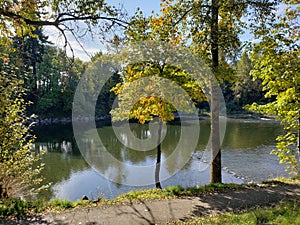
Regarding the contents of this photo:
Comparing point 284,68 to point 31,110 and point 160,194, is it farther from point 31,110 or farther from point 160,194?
point 31,110

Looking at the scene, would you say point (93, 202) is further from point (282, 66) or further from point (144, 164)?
point (144, 164)

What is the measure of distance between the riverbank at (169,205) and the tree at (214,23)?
2.27 metres

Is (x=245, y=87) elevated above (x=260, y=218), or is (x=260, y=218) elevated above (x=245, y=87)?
(x=245, y=87)

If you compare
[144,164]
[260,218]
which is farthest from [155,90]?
[144,164]

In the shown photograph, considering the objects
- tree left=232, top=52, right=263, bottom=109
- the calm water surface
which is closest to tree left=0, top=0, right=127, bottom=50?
the calm water surface

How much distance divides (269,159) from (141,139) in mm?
9830

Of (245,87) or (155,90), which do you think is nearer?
(155,90)

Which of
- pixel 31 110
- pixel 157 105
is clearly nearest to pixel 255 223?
pixel 157 105

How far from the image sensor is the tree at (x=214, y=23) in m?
6.95

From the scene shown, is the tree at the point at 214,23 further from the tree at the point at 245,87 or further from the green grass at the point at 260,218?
the tree at the point at 245,87

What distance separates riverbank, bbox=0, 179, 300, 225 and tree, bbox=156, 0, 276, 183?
227 cm

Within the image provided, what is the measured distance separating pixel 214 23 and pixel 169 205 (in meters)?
4.78

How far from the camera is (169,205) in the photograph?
5645 millimetres

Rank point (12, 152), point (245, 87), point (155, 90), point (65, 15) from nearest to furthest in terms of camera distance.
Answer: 1. point (65, 15)
2. point (12, 152)
3. point (155, 90)
4. point (245, 87)
